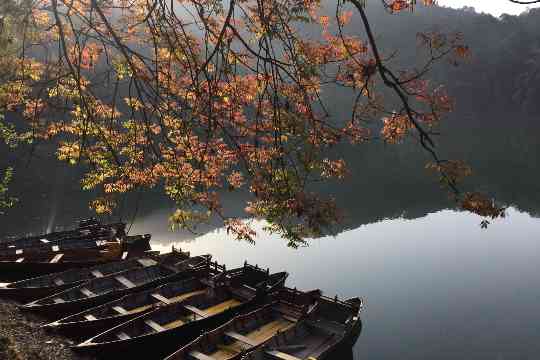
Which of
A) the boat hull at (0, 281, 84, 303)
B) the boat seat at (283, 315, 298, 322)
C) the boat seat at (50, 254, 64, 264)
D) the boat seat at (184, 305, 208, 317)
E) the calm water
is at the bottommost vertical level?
the boat hull at (0, 281, 84, 303)

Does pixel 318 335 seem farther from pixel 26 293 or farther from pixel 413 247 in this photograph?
pixel 413 247

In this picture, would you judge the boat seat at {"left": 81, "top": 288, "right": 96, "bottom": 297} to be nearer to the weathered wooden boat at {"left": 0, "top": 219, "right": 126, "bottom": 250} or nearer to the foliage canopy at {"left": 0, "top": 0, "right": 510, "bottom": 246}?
the weathered wooden boat at {"left": 0, "top": 219, "right": 126, "bottom": 250}

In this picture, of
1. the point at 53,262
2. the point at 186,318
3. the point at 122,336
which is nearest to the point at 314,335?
the point at 186,318

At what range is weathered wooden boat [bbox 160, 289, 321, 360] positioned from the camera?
1247 cm

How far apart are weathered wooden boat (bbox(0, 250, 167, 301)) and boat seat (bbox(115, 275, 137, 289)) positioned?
942 millimetres

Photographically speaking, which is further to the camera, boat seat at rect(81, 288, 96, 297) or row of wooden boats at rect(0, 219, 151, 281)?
row of wooden boats at rect(0, 219, 151, 281)

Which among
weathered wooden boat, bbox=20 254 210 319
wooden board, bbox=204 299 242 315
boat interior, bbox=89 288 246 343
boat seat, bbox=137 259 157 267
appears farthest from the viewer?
boat seat, bbox=137 259 157 267

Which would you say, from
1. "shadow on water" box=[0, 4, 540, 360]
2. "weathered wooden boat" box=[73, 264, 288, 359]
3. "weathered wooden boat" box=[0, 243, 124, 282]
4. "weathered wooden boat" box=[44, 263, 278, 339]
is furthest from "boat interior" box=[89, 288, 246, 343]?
"weathered wooden boat" box=[0, 243, 124, 282]

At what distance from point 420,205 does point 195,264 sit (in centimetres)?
2636

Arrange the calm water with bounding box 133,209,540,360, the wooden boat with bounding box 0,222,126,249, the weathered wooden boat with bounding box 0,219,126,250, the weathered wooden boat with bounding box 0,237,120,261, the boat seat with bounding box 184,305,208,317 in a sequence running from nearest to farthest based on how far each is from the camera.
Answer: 1. the boat seat with bounding box 184,305,208,317
2. the calm water with bounding box 133,209,540,360
3. the weathered wooden boat with bounding box 0,237,120,261
4. the weathered wooden boat with bounding box 0,219,126,250
5. the wooden boat with bounding box 0,222,126,249

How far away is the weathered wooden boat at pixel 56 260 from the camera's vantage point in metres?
19.1

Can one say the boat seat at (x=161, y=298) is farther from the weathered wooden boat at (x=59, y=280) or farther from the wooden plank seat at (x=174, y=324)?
the weathered wooden boat at (x=59, y=280)

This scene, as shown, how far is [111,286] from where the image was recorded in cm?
1809

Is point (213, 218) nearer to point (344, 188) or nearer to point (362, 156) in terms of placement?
point (344, 188)
